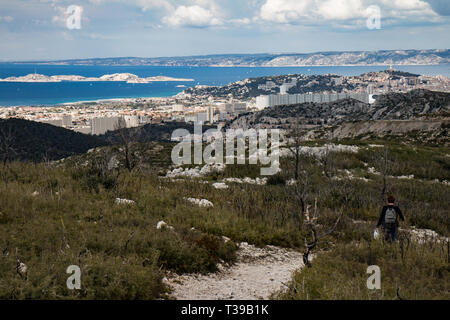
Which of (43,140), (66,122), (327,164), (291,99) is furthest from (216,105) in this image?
(327,164)

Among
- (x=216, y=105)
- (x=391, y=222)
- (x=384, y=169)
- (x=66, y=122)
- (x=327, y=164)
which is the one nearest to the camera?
(x=391, y=222)

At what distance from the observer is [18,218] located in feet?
25.2

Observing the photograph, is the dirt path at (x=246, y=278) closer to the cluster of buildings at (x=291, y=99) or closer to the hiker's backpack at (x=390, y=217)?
the hiker's backpack at (x=390, y=217)

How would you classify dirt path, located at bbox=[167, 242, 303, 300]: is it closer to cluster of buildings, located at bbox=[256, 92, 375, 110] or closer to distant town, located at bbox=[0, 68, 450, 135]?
distant town, located at bbox=[0, 68, 450, 135]

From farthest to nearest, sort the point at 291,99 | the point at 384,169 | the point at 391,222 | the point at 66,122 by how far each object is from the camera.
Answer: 1. the point at 291,99
2. the point at 66,122
3. the point at 384,169
4. the point at 391,222

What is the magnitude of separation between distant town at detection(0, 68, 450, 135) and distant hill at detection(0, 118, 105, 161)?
1068 inches

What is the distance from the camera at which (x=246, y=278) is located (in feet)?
22.8

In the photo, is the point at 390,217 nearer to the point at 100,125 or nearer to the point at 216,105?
the point at 100,125

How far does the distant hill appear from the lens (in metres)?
45.1

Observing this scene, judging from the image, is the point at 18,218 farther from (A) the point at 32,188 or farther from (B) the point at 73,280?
(B) the point at 73,280

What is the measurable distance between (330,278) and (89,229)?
189 inches

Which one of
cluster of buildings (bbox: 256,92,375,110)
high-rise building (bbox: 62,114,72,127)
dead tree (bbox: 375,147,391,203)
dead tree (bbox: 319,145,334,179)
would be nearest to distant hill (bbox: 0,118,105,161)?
dead tree (bbox: 319,145,334,179)

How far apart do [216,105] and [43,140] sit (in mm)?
101397
